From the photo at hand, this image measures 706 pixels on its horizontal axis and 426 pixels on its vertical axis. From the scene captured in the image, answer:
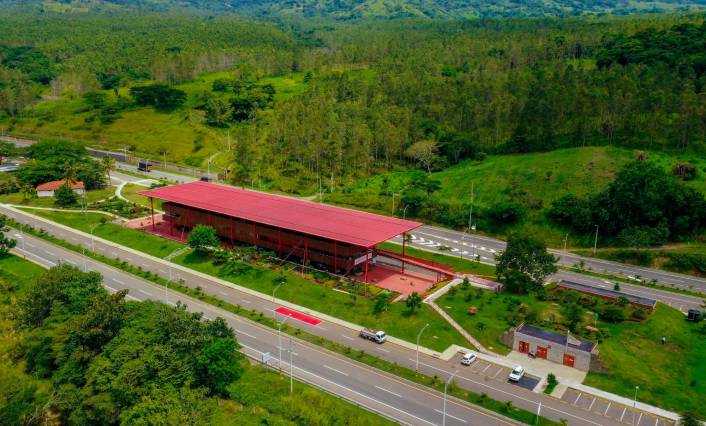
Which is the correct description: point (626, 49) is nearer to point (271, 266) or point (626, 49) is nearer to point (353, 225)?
point (353, 225)

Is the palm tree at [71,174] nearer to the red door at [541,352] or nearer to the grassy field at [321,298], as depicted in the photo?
the grassy field at [321,298]

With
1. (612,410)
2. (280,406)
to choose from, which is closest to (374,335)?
(280,406)

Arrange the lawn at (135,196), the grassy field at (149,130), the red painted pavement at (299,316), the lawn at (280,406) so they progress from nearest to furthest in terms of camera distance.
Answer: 1. the lawn at (280,406)
2. the red painted pavement at (299,316)
3. the lawn at (135,196)
4. the grassy field at (149,130)

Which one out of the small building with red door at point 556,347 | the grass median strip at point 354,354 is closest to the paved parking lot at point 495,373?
the grass median strip at point 354,354

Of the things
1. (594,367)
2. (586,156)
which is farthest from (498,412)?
(586,156)

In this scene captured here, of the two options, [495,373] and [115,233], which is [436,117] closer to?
[115,233]

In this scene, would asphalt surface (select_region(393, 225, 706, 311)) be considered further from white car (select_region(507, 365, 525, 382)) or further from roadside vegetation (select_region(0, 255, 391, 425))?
roadside vegetation (select_region(0, 255, 391, 425))
